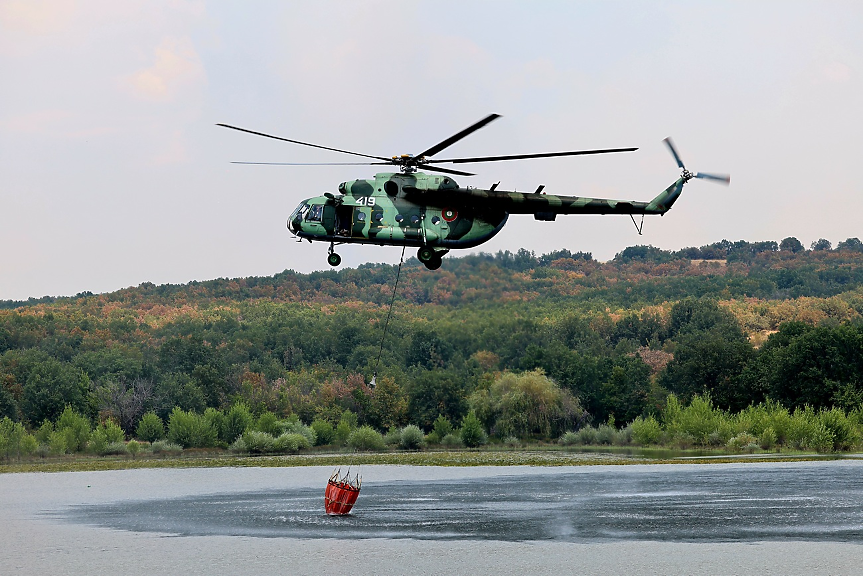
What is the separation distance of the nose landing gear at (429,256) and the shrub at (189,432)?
8339 cm

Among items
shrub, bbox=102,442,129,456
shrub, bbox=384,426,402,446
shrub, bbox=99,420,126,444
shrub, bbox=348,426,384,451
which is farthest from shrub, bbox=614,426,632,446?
shrub, bbox=99,420,126,444

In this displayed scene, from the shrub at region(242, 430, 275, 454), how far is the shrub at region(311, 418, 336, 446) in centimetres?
480

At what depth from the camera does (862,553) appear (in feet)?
156

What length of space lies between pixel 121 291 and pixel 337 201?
152 metres

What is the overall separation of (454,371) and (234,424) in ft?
169

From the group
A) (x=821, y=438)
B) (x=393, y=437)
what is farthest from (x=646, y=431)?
(x=393, y=437)

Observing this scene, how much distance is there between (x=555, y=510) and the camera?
65438mm

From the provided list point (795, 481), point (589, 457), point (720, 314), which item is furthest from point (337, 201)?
point (720, 314)

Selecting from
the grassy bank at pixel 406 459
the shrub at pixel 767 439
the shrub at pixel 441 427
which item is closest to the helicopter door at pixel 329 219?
the grassy bank at pixel 406 459

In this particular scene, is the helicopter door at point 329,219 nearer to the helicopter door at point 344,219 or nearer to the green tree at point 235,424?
the helicopter door at point 344,219

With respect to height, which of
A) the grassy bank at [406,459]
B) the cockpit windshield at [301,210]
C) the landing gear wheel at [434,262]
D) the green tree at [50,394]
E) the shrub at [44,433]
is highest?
the cockpit windshield at [301,210]

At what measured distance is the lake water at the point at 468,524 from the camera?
49.0 metres

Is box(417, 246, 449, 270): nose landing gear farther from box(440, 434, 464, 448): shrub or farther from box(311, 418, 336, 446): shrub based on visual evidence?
box(311, 418, 336, 446): shrub

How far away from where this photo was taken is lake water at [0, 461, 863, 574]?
161 feet
